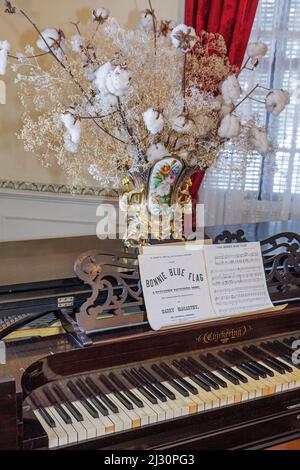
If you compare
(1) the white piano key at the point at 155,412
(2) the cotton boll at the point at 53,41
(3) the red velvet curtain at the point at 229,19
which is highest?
(3) the red velvet curtain at the point at 229,19

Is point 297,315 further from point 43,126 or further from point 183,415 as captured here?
point 43,126

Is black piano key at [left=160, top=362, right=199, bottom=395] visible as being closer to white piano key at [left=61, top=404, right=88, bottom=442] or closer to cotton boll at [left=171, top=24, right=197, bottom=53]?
white piano key at [left=61, top=404, right=88, bottom=442]

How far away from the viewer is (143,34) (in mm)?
1841

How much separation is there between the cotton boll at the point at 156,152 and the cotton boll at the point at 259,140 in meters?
0.33

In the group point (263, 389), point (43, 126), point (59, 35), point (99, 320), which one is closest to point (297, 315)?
point (263, 389)

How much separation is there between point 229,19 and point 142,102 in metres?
1.54

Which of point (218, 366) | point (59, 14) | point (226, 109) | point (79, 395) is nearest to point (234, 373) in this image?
point (218, 366)

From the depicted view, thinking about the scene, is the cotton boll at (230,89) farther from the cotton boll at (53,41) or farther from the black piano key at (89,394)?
the black piano key at (89,394)

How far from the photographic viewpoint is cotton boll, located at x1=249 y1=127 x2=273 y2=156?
1861 mm

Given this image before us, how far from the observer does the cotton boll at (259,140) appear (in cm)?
186

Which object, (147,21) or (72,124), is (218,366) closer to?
(72,124)

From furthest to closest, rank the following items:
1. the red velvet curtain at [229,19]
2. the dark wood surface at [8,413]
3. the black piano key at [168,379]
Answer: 1. the red velvet curtain at [229,19]
2. the black piano key at [168,379]
3. the dark wood surface at [8,413]

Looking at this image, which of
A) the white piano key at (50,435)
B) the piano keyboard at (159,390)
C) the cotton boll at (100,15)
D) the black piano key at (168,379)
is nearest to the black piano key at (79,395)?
the piano keyboard at (159,390)

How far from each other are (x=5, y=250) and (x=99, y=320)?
0.69 metres
